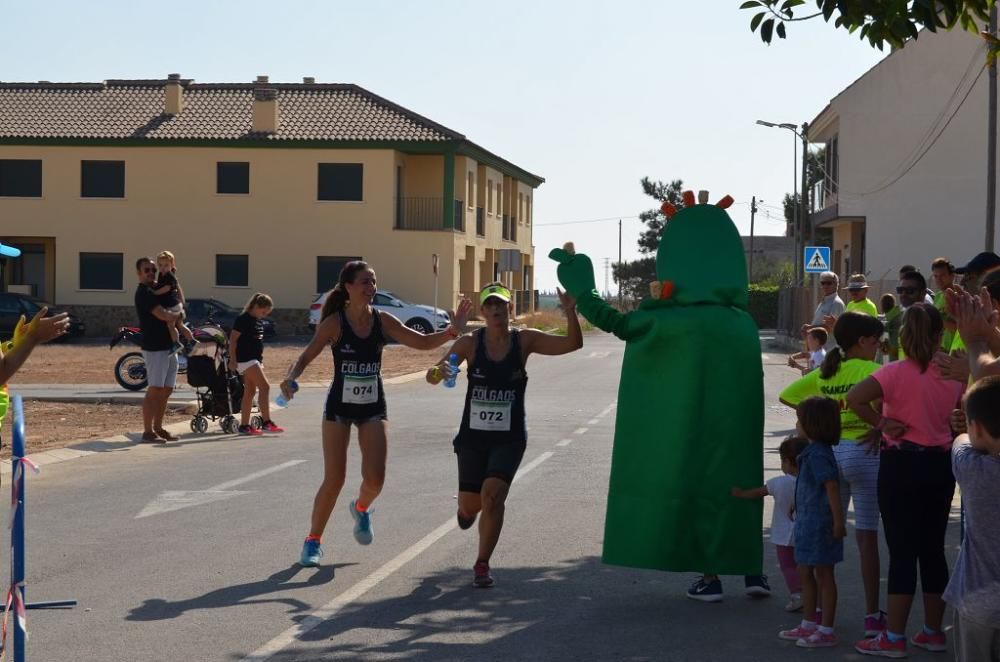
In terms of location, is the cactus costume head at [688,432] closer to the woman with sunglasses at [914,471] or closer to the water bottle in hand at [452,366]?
the water bottle in hand at [452,366]

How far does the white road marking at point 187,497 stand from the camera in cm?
1132

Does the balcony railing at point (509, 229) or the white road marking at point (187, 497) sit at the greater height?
the balcony railing at point (509, 229)

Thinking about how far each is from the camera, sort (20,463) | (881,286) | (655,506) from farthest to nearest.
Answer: (881,286)
(655,506)
(20,463)

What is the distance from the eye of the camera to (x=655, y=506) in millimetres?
7832

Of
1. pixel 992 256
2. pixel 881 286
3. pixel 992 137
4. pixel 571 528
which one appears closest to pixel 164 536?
pixel 571 528

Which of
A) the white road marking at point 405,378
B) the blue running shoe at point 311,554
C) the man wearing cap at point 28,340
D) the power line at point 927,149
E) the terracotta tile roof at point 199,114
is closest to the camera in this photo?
the man wearing cap at point 28,340

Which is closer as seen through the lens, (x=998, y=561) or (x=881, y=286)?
(x=998, y=561)

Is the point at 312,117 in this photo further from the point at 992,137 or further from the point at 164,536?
the point at 164,536

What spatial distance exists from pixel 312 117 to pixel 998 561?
163 feet

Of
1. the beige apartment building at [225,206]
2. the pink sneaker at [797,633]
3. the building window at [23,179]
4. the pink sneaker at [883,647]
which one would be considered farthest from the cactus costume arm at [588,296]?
the building window at [23,179]

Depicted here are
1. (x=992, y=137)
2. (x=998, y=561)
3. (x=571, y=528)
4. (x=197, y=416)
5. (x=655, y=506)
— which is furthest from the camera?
(x=992, y=137)

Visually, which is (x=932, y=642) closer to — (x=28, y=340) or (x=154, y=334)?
(x=28, y=340)

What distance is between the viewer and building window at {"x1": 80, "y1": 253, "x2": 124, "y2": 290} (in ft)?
170

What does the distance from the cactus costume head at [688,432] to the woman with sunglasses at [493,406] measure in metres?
0.62
